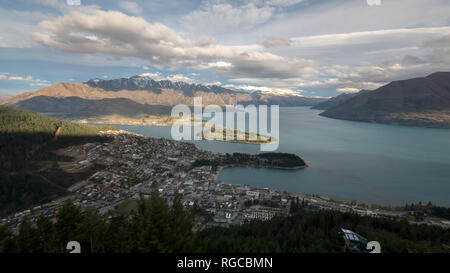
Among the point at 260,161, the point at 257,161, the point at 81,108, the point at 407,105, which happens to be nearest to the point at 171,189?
the point at 257,161

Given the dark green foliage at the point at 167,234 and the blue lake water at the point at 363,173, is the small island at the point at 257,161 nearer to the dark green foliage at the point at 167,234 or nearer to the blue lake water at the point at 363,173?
the blue lake water at the point at 363,173

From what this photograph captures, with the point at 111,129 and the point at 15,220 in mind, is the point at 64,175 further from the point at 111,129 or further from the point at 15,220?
the point at 111,129

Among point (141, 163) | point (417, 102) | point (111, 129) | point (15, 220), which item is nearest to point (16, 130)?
point (111, 129)

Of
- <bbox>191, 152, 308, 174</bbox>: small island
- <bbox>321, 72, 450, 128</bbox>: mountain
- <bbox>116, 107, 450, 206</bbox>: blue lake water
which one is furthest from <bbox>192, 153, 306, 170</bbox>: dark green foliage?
<bbox>321, 72, 450, 128</bbox>: mountain

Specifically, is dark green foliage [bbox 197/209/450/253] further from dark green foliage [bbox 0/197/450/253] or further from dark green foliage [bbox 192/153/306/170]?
dark green foliage [bbox 192/153/306/170]

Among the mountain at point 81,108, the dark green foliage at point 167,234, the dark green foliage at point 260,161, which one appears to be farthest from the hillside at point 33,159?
the mountain at point 81,108

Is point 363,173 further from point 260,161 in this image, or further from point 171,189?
point 171,189
